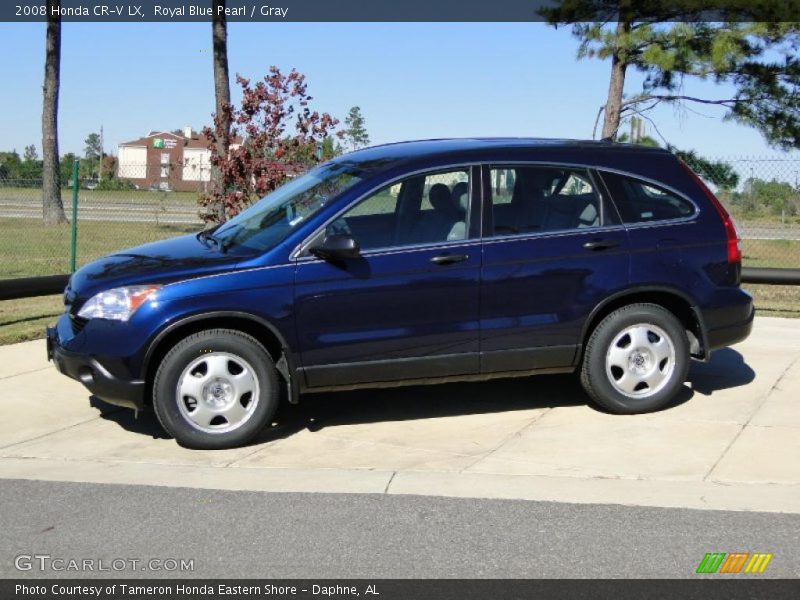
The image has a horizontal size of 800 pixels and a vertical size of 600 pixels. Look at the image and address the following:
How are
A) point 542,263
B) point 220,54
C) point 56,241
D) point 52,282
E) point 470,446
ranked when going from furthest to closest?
1. point 56,241
2. point 220,54
3. point 52,282
4. point 542,263
5. point 470,446

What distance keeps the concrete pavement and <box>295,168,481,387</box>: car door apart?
1.63ft

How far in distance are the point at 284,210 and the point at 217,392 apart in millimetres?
1409

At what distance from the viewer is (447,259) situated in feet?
21.8

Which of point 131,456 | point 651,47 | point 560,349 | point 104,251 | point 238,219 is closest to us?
point 131,456

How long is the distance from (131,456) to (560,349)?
281cm

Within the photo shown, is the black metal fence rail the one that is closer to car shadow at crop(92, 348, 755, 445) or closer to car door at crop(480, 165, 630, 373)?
car shadow at crop(92, 348, 755, 445)

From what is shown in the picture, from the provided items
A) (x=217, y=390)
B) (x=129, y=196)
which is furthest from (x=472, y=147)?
(x=129, y=196)

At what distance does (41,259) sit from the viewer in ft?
55.7

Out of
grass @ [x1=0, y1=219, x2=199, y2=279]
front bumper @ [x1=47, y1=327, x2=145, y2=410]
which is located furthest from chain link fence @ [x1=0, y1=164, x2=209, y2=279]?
→ front bumper @ [x1=47, y1=327, x2=145, y2=410]

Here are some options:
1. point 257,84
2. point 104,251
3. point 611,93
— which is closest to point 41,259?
point 104,251

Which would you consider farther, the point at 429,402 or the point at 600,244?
the point at 429,402

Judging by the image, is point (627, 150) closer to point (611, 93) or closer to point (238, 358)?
point (238, 358)

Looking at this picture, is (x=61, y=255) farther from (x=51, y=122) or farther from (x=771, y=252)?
(x=771, y=252)
